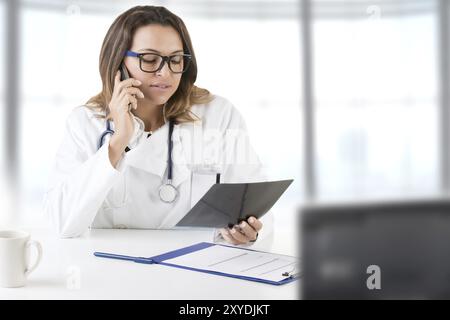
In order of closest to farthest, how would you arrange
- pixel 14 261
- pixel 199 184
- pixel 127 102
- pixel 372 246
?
pixel 372 246 → pixel 14 261 → pixel 127 102 → pixel 199 184

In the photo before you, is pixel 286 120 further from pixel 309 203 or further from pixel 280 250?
pixel 309 203

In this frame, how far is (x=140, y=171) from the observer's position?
5.83ft

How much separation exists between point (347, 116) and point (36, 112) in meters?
1.76

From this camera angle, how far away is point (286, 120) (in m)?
2.94

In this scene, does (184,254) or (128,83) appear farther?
(128,83)

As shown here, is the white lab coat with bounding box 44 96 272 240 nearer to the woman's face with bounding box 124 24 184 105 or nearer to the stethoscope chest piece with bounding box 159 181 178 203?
the stethoscope chest piece with bounding box 159 181 178 203

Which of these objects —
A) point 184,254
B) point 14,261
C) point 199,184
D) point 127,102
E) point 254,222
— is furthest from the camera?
point 199,184

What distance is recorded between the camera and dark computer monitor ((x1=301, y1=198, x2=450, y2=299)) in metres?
0.58

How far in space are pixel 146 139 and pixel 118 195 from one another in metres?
0.22

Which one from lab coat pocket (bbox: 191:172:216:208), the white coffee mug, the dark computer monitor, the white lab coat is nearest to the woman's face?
the white lab coat

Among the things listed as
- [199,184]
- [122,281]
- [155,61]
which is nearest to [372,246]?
[122,281]

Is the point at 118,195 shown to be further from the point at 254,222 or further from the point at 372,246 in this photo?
the point at 372,246
